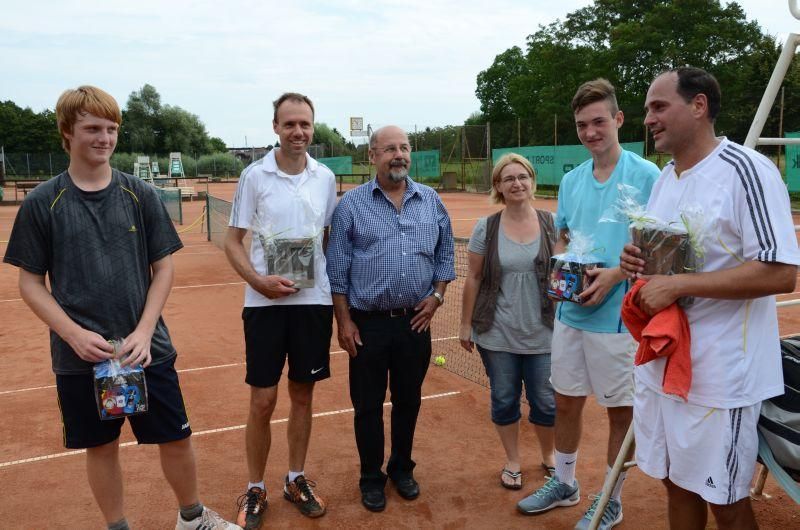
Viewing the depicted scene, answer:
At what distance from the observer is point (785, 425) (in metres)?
2.23

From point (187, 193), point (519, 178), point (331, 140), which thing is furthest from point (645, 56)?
point (519, 178)

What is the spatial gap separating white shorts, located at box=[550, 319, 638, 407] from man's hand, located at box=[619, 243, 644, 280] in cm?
89

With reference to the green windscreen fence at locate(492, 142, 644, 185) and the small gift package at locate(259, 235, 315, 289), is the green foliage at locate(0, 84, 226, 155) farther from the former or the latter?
the small gift package at locate(259, 235, 315, 289)

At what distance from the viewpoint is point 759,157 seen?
7.38ft

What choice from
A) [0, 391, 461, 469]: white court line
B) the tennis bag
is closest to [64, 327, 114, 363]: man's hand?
[0, 391, 461, 469]: white court line

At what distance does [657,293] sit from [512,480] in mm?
2061

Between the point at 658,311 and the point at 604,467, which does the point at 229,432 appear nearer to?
the point at 604,467

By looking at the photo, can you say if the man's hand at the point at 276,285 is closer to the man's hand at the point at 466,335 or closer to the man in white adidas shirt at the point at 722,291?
the man's hand at the point at 466,335

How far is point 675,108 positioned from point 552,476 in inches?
94.4

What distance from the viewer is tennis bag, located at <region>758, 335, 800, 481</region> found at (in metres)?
2.19

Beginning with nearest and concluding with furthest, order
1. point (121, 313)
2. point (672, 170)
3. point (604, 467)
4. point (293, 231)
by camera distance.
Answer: point (672, 170), point (121, 313), point (293, 231), point (604, 467)

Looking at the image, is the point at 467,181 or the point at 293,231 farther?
the point at 467,181

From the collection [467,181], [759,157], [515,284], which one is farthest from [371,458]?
[467,181]

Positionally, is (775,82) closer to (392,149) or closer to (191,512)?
(392,149)
